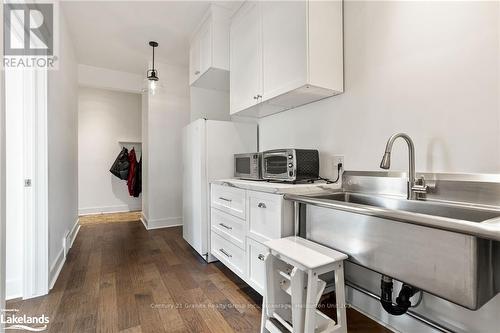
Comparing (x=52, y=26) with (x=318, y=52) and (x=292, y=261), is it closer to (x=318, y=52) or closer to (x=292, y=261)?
(x=318, y=52)

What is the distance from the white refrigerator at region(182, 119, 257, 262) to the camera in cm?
243

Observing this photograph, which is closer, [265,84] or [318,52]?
[318,52]

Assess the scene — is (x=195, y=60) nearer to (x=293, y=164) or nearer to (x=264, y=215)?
(x=293, y=164)

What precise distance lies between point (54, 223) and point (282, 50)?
2321 mm

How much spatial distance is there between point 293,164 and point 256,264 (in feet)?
2.38

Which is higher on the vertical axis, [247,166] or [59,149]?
[59,149]

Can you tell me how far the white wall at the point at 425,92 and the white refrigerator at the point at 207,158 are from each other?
992mm

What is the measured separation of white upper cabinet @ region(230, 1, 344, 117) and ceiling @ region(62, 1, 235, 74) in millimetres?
678

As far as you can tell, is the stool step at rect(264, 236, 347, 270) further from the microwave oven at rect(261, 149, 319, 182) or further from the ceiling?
the ceiling

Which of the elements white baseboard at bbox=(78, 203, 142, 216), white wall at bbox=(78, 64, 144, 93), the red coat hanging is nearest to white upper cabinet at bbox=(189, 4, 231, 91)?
white wall at bbox=(78, 64, 144, 93)

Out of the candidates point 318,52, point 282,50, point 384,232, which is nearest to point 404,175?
point 384,232

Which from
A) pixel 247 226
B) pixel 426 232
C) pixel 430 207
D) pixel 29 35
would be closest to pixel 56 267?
pixel 247 226

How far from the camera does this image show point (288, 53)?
5.55 feet

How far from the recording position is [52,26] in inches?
82.5
